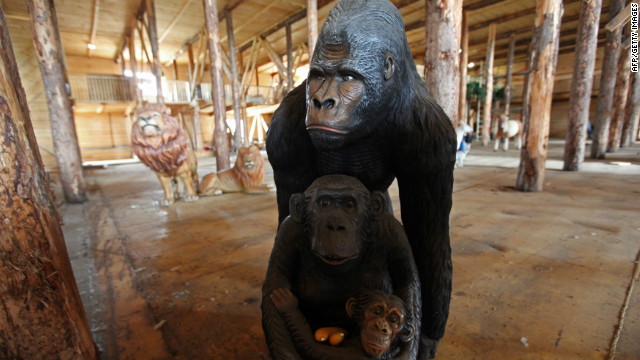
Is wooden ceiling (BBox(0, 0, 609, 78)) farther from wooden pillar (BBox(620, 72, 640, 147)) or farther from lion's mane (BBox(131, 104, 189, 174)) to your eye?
lion's mane (BBox(131, 104, 189, 174))

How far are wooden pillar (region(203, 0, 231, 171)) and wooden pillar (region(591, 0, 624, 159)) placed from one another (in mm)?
8324

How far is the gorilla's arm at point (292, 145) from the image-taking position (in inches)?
48.6

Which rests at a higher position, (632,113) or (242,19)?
(242,19)

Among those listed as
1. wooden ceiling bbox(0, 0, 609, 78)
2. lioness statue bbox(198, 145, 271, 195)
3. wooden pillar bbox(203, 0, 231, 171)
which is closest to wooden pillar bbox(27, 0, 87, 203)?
lioness statue bbox(198, 145, 271, 195)

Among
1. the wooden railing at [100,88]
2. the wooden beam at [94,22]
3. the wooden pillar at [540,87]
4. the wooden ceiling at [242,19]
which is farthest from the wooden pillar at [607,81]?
the wooden railing at [100,88]

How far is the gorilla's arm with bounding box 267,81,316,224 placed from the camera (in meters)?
1.23

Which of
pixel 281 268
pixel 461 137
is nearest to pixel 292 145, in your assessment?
pixel 281 268

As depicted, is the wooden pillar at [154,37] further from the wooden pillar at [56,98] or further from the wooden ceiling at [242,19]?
the wooden pillar at [56,98]

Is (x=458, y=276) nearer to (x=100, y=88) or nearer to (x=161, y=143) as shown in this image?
(x=161, y=143)

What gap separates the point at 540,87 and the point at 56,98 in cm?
671

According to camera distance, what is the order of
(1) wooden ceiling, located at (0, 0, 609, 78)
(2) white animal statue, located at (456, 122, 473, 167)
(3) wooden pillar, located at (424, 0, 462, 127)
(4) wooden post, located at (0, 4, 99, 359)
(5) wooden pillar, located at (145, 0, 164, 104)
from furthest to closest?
(1) wooden ceiling, located at (0, 0, 609, 78), (5) wooden pillar, located at (145, 0, 164, 104), (2) white animal statue, located at (456, 122, 473, 167), (3) wooden pillar, located at (424, 0, 462, 127), (4) wooden post, located at (0, 4, 99, 359)

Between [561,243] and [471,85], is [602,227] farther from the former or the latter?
[471,85]

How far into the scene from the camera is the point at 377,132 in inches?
43.0

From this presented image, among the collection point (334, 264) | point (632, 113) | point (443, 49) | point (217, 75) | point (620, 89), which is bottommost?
point (334, 264)
